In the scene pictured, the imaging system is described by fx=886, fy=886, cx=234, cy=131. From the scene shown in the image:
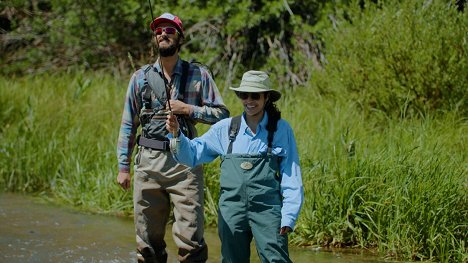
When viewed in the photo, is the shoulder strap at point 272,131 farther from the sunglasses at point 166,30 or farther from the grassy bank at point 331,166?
the grassy bank at point 331,166

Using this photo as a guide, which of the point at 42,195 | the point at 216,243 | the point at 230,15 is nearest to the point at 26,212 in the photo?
the point at 42,195

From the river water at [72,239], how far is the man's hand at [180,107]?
5.46 feet

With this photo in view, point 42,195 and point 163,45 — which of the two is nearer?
point 163,45

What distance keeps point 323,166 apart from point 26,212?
10.0ft

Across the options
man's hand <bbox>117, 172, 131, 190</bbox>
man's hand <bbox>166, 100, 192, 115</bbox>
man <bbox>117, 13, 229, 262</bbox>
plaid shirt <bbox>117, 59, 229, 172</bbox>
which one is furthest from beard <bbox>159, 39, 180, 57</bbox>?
man's hand <bbox>117, 172, 131, 190</bbox>

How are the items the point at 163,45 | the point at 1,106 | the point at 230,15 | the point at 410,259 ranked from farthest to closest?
the point at 230,15 → the point at 1,106 → the point at 410,259 → the point at 163,45

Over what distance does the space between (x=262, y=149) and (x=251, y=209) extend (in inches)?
12.5

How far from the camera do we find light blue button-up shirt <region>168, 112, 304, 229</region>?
4516 millimetres

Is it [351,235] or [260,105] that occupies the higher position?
[260,105]

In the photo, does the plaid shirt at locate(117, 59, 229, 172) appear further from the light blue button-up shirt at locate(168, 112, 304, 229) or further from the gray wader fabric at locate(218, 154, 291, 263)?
the gray wader fabric at locate(218, 154, 291, 263)

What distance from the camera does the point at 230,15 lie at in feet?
42.2

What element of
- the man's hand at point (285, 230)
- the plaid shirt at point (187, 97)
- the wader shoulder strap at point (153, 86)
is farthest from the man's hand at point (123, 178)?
the man's hand at point (285, 230)

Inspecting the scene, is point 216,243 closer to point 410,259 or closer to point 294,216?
point 410,259

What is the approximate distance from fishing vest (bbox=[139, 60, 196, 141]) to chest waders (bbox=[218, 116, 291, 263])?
2.95 feet
